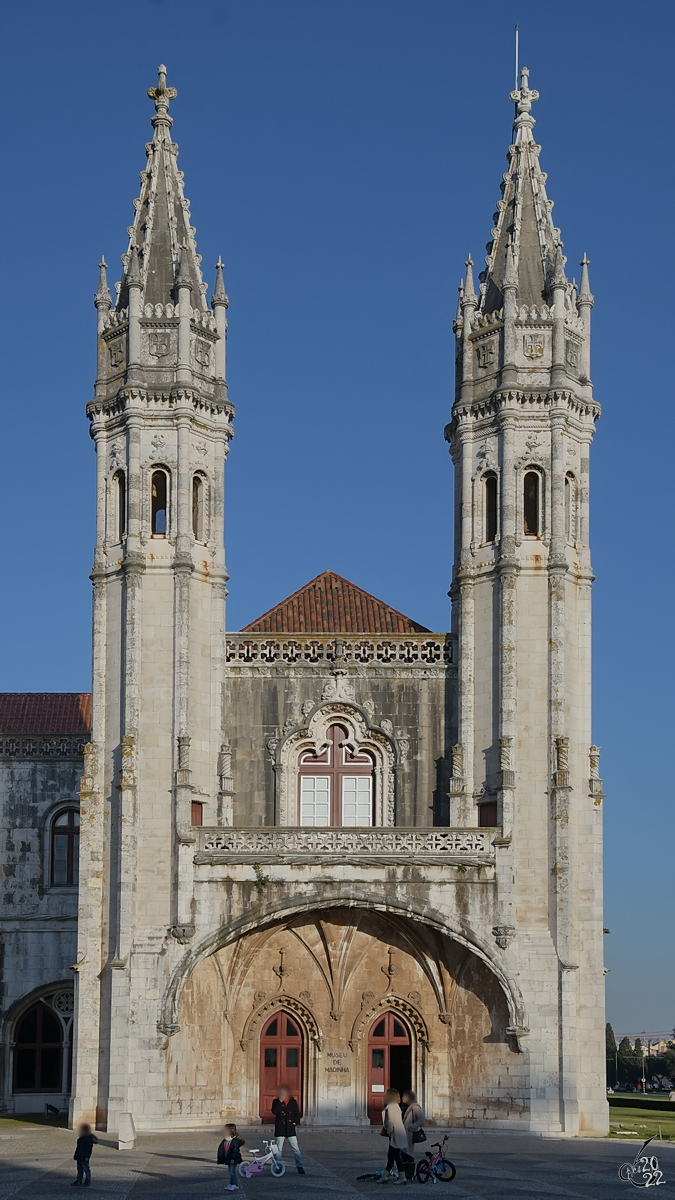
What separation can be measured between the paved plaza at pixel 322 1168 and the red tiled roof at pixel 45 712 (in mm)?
13662

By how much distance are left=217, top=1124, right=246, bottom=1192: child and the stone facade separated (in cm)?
1068

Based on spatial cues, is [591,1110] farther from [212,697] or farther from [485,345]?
[485,345]

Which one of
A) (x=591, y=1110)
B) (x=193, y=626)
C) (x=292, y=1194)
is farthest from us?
(x=193, y=626)

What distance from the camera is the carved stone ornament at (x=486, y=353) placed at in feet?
143

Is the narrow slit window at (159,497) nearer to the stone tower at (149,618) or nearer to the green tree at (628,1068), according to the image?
the stone tower at (149,618)

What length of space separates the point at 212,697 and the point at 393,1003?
27.2 ft

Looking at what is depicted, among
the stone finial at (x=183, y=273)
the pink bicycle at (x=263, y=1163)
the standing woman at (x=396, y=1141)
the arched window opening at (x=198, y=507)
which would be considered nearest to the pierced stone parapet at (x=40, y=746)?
the arched window opening at (x=198, y=507)

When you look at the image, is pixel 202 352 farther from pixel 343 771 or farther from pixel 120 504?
pixel 343 771

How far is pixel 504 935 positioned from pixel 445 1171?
10336 mm

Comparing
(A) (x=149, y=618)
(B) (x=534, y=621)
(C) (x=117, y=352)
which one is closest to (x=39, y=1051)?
(A) (x=149, y=618)

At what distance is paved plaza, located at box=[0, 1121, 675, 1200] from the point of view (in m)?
28.0

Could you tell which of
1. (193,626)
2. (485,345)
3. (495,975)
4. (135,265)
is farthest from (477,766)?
(135,265)

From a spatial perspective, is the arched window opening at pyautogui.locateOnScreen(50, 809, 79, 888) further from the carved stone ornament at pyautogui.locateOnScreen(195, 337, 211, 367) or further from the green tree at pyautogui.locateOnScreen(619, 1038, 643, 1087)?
the green tree at pyautogui.locateOnScreen(619, 1038, 643, 1087)

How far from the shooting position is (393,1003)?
1642 inches
